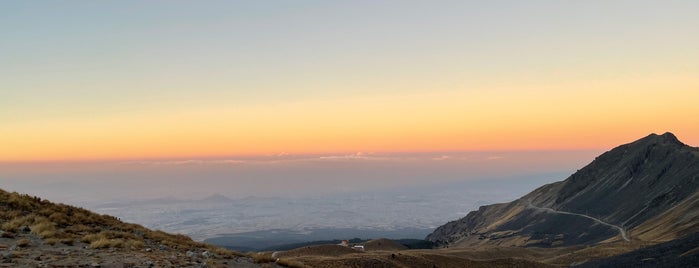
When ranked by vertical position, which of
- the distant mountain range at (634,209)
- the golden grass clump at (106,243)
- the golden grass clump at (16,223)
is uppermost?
the golden grass clump at (16,223)

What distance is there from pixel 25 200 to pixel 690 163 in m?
187

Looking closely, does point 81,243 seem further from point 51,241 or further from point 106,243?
point 51,241

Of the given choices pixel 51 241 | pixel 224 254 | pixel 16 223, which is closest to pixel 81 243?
pixel 51 241

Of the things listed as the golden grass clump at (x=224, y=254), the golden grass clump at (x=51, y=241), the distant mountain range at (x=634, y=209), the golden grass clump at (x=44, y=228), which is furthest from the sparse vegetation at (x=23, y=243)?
the distant mountain range at (x=634, y=209)

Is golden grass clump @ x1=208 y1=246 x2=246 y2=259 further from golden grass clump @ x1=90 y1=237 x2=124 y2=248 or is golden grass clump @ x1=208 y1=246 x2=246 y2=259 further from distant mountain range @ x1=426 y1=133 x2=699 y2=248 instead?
distant mountain range @ x1=426 y1=133 x2=699 y2=248

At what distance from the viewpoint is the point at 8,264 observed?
20250 millimetres

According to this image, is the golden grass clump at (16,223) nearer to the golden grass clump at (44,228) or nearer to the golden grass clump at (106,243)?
the golden grass clump at (44,228)

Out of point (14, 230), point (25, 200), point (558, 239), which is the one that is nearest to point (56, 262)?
point (14, 230)

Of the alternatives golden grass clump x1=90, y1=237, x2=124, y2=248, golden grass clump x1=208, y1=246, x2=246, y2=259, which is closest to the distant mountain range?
golden grass clump x1=208, y1=246, x2=246, y2=259

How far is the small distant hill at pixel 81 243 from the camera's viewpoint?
73.5ft

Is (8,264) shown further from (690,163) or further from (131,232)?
(690,163)

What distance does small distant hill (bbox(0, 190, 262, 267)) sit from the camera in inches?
882

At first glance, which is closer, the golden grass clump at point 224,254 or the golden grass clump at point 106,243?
the golden grass clump at point 106,243

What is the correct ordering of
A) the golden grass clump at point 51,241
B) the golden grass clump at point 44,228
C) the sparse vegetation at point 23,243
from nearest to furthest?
1. the sparse vegetation at point 23,243
2. the golden grass clump at point 51,241
3. the golden grass clump at point 44,228
